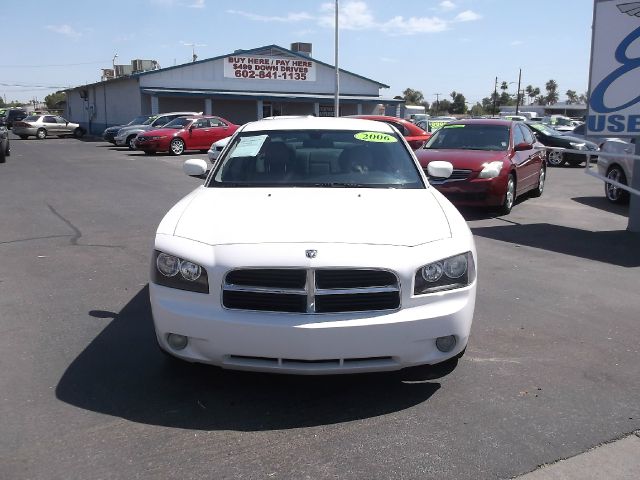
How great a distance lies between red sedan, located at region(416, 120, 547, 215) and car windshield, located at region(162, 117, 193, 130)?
15.7 metres

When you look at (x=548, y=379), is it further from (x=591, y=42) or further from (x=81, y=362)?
(x=591, y=42)

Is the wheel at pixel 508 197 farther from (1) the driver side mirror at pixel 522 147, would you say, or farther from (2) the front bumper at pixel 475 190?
(1) the driver side mirror at pixel 522 147

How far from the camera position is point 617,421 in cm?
353

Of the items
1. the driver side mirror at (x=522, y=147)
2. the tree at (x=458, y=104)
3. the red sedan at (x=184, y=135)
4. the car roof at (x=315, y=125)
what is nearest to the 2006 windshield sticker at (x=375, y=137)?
the car roof at (x=315, y=125)

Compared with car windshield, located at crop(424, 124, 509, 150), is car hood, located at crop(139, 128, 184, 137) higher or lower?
lower

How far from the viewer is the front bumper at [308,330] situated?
11.1ft

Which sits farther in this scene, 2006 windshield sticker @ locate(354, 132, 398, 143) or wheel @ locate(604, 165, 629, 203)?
wheel @ locate(604, 165, 629, 203)

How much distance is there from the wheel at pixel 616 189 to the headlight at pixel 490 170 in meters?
3.15

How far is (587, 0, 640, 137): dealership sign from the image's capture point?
9164 mm

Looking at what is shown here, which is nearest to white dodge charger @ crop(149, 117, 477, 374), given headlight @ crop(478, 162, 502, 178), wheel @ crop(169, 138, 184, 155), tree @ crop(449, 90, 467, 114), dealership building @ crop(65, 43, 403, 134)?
headlight @ crop(478, 162, 502, 178)

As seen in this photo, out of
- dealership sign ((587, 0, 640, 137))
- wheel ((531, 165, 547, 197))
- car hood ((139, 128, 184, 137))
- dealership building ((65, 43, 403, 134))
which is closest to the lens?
dealership sign ((587, 0, 640, 137))

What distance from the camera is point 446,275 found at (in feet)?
12.1

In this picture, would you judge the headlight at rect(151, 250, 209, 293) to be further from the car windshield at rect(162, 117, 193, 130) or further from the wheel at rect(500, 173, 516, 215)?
the car windshield at rect(162, 117, 193, 130)

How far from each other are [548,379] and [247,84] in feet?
129
